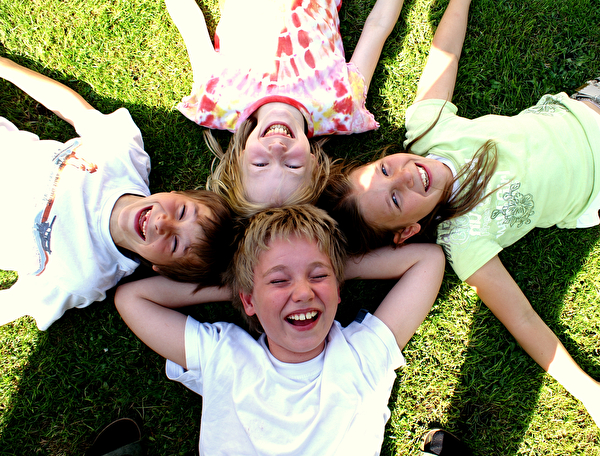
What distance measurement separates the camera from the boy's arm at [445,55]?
3.06 metres

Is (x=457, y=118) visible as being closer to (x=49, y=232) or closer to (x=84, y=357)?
(x=49, y=232)

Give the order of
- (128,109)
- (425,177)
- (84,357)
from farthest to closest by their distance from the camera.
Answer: (128,109)
(84,357)
(425,177)

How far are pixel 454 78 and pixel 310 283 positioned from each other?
2146 mm

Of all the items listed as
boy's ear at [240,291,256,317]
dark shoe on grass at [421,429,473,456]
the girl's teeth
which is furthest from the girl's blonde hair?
dark shoe on grass at [421,429,473,456]

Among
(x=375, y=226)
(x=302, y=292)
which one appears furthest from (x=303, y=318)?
(x=375, y=226)

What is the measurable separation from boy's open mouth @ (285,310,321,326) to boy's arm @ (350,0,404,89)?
189cm

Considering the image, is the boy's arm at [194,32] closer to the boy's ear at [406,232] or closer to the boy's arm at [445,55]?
the boy's arm at [445,55]

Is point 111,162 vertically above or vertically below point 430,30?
below

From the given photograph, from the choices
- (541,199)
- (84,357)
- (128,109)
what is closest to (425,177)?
(541,199)

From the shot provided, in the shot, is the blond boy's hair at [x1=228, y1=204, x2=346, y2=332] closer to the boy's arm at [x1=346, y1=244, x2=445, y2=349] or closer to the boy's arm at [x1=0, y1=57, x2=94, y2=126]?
the boy's arm at [x1=346, y1=244, x2=445, y2=349]

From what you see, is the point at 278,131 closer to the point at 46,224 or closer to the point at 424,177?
the point at 424,177

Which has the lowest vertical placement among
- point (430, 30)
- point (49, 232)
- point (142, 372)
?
point (142, 372)

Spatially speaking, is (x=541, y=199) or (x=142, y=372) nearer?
(x=541, y=199)

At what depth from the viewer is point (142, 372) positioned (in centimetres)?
301
